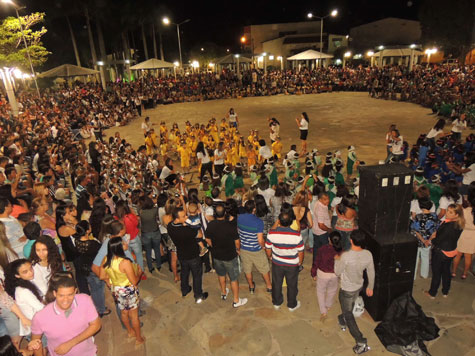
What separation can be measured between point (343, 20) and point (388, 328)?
2700 inches

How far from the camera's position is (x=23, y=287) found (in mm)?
3590

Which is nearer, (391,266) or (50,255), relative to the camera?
(50,255)

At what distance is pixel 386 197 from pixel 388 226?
402 millimetres

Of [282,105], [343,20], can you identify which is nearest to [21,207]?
[282,105]

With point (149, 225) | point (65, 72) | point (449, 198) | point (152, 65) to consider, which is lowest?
point (149, 225)

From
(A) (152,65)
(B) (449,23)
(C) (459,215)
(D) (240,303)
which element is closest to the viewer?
(C) (459,215)

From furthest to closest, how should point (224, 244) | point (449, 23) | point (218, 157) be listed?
1. point (449, 23)
2. point (218, 157)
3. point (224, 244)

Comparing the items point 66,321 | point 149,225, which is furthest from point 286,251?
point 66,321

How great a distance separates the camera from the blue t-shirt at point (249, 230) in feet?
15.9

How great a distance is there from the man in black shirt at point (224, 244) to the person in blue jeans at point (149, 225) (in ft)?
3.94

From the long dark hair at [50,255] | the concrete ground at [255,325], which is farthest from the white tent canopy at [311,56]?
the long dark hair at [50,255]

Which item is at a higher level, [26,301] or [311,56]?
[311,56]

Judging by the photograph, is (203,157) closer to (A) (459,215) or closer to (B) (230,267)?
(B) (230,267)

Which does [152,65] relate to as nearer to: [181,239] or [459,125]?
[459,125]
